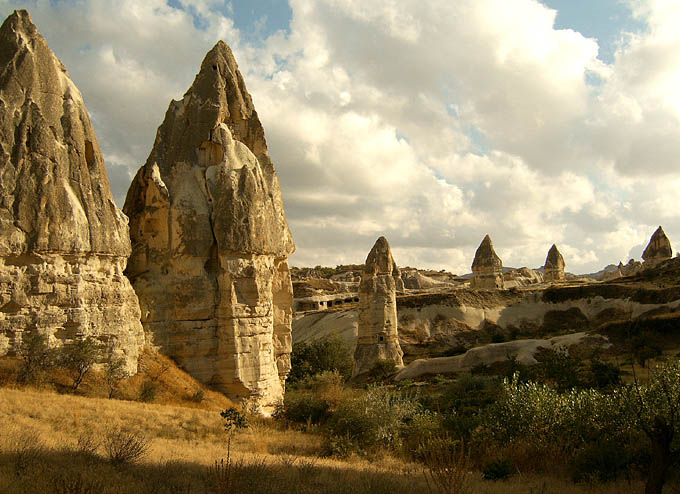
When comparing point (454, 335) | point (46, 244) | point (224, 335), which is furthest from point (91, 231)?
point (454, 335)

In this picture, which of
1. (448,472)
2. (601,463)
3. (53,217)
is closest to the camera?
(448,472)

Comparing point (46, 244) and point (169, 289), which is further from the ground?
point (46, 244)

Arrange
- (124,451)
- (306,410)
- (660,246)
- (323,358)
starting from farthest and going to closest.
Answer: (660,246), (323,358), (306,410), (124,451)

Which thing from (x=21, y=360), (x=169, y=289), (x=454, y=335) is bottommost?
(x=454, y=335)

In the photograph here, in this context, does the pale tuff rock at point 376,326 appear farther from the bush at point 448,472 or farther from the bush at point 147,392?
the bush at point 448,472

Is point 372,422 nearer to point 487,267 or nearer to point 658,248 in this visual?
point 487,267

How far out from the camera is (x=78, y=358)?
526 inches

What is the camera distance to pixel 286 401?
17.0 m

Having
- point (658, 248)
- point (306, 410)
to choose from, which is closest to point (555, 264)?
point (658, 248)

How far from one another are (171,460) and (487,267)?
170 ft

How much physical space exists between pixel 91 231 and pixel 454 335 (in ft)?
125

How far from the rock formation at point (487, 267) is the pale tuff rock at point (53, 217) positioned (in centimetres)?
4652

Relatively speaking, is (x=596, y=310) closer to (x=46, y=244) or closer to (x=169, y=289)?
(x=169, y=289)

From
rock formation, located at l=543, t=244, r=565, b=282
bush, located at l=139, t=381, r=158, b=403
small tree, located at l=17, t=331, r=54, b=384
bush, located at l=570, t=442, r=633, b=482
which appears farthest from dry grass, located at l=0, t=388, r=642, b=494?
rock formation, located at l=543, t=244, r=565, b=282
